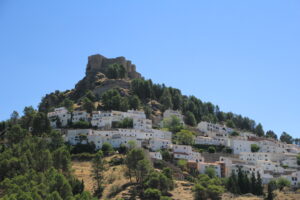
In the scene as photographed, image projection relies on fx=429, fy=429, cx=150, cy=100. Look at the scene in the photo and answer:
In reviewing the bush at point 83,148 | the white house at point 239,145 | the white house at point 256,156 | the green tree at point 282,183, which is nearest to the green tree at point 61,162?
the bush at point 83,148

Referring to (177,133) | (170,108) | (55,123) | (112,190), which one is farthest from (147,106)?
(112,190)

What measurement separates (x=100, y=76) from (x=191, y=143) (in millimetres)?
50956

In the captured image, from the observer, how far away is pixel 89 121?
105 m

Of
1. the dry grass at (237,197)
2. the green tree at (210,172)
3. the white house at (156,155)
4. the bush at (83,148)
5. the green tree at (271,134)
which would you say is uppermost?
the green tree at (271,134)

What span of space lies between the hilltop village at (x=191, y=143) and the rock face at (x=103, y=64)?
35.9m

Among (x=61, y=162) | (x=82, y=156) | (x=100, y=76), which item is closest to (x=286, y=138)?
(x=100, y=76)

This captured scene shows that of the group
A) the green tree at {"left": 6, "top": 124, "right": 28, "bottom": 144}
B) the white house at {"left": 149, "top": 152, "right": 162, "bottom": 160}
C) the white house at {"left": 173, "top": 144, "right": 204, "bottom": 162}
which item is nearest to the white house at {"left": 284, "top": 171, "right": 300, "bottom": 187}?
the white house at {"left": 173, "top": 144, "right": 204, "bottom": 162}

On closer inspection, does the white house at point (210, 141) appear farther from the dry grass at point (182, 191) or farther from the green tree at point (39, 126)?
the green tree at point (39, 126)

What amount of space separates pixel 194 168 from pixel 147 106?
3667 cm

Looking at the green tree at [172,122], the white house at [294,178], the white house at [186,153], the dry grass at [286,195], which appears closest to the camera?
the dry grass at [286,195]

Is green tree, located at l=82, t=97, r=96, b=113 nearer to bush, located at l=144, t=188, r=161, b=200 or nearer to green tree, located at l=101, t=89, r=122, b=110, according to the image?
green tree, located at l=101, t=89, r=122, b=110

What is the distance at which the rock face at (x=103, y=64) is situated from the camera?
14612 centimetres

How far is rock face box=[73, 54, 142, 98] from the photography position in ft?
434

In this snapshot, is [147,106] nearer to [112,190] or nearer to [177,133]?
[177,133]
